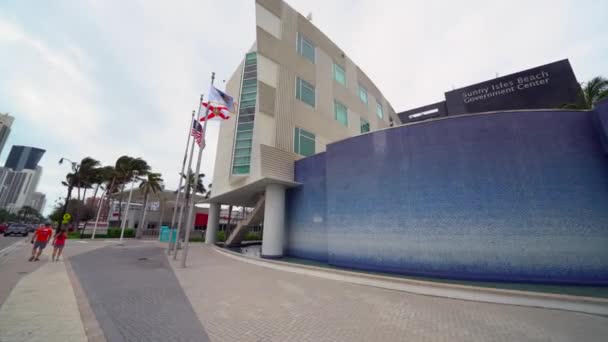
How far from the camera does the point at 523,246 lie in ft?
27.3

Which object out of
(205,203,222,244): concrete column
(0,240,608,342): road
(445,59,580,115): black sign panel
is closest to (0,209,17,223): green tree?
(205,203,222,244): concrete column

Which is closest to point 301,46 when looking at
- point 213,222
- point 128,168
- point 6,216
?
point 213,222

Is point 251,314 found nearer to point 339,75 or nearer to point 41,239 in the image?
point 41,239

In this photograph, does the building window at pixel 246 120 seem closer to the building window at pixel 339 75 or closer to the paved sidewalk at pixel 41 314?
the building window at pixel 339 75

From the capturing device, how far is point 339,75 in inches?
861

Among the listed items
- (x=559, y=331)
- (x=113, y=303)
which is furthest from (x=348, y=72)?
(x=113, y=303)

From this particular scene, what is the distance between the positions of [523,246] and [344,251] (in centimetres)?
743

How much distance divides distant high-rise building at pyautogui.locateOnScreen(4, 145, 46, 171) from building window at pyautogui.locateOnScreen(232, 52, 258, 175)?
28369cm

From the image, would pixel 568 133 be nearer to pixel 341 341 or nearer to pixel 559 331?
pixel 559 331

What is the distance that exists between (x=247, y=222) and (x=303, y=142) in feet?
28.6

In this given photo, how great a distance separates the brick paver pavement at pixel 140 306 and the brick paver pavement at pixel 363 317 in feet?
1.33

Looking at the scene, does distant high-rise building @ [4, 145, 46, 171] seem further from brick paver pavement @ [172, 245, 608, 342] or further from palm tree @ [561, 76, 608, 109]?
palm tree @ [561, 76, 608, 109]

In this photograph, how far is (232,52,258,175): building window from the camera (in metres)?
17.4

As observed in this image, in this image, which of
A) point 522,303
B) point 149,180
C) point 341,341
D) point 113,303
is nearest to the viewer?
point 341,341
